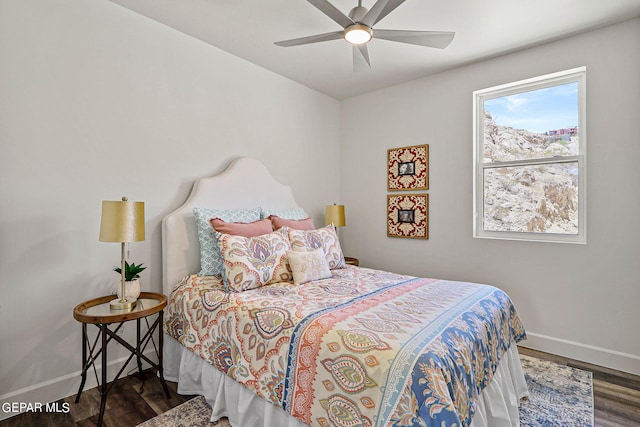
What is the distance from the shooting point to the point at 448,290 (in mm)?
2195

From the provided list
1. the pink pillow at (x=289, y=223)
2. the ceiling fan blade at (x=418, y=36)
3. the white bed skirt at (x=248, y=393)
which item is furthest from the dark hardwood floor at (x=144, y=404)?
the ceiling fan blade at (x=418, y=36)

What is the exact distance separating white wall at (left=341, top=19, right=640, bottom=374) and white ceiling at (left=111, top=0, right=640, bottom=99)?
0.23 metres

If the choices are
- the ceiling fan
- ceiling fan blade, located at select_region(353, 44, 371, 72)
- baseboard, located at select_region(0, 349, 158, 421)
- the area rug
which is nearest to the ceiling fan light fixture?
the ceiling fan

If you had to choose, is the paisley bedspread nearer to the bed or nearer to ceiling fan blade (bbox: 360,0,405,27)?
the bed

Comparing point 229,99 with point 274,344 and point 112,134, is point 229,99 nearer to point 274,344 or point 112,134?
point 112,134

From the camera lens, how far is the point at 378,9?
71.3 inches

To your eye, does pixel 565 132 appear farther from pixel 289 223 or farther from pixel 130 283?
pixel 130 283

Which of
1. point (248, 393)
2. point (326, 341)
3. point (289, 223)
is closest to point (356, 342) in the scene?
point (326, 341)

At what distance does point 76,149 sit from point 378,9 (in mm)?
2085

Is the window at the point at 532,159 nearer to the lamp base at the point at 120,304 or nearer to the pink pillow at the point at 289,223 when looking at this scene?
the pink pillow at the point at 289,223

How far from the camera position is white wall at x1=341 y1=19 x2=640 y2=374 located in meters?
2.54

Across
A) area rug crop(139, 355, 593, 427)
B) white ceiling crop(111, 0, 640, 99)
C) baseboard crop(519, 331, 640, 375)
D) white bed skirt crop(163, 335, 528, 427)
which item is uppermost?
white ceiling crop(111, 0, 640, 99)

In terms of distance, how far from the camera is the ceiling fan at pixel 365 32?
182 centimetres

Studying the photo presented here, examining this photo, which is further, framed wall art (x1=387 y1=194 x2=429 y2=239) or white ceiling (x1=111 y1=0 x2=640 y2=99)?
framed wall art (x1=387 y1=194 x2=429 y2=239)
